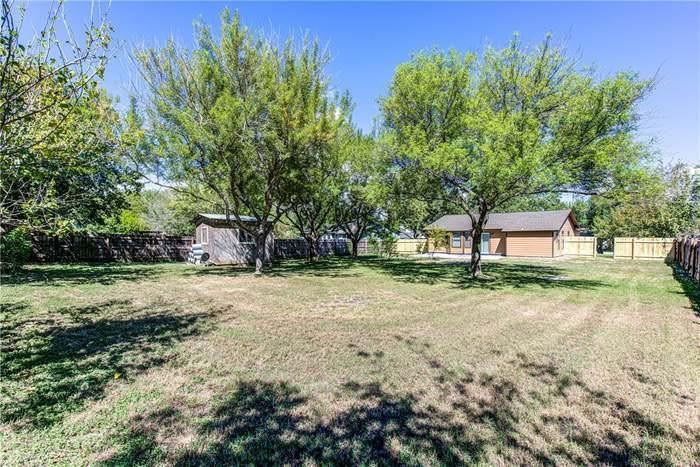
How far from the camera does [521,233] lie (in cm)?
2555

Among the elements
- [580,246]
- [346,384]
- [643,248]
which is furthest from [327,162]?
[580,246]

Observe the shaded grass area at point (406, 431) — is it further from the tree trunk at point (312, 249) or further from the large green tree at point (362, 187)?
the tree trunk at point (312, 249)

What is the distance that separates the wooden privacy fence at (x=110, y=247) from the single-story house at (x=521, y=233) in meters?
20.4

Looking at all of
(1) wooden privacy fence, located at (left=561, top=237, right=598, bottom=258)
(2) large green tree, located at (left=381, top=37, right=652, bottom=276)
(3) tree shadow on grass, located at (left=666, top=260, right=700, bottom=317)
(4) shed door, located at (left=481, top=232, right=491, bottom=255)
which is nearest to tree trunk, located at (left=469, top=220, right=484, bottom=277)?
(2) large green tree, located at (left=381, top=37, right=652, bottom=276)

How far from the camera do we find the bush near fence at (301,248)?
2391 centimetres

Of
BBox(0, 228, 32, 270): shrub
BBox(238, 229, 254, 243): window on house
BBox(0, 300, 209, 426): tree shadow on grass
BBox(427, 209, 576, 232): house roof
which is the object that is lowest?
BBox(0, 300, 209, 426): tree shadow on grass

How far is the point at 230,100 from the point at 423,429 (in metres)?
10.5

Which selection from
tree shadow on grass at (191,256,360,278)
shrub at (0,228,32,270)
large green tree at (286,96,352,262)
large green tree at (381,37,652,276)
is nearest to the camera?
large green tree at (381,37,652,276)

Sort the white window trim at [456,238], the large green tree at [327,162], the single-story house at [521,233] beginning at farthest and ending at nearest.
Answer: the white window trim at [456,238] < the single-story house at [521,233] < the large green tree at [327,162]

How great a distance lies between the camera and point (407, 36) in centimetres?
1089

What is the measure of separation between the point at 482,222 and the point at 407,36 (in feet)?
22.8

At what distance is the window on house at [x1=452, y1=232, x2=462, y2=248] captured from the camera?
2852cm

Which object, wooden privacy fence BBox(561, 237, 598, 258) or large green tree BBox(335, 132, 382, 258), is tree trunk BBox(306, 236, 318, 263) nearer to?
large green tree BBox(335, 132, 382, 258)

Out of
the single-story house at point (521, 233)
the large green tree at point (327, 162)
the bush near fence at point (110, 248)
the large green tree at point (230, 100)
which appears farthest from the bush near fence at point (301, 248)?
the large green tree at point (230, 100)
